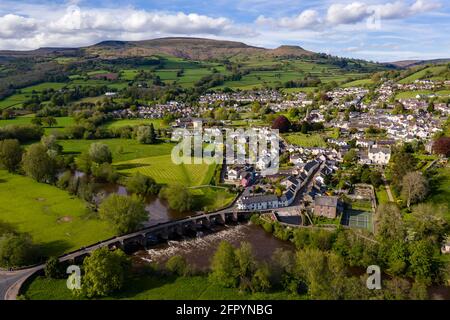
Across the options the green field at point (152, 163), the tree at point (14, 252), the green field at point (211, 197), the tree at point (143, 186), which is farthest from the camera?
the green field at point (152, 163)

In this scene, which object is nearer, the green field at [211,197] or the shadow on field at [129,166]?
the green field at [211,197]

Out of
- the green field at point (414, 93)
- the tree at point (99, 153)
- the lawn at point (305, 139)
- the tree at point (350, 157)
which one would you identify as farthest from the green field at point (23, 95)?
the green field at point (414, 93)

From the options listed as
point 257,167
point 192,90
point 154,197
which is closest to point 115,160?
point 154,197

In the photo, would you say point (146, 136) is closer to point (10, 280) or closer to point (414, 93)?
point (10, 280)

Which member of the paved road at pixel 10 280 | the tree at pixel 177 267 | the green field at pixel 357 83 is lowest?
the paved road at pixel 10 280

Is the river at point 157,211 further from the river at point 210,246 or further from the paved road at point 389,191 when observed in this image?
the paved road at point 389,191

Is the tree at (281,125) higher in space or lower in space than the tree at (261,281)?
higher

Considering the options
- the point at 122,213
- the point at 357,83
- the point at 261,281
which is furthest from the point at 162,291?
the point at 357,83
